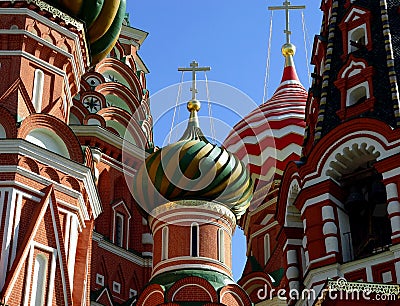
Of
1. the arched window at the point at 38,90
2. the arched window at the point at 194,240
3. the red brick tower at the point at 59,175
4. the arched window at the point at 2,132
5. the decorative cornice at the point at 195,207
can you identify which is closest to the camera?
the red brick tower at the point at 59,175

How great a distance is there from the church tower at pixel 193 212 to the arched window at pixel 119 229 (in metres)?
1.15

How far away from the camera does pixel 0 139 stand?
45.8 ft

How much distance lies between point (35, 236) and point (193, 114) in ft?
25.4

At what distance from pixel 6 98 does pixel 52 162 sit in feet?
4.10

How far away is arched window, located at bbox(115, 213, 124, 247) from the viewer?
780 inches

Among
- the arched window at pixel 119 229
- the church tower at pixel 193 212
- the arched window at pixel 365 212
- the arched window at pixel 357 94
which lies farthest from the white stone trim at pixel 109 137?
the arched window at pixel 365 212

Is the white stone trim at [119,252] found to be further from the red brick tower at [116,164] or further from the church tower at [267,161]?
the church tower at [267,161]

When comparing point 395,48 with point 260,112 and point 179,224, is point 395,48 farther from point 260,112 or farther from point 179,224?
point 260,112

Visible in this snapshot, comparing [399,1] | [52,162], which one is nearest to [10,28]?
[52,162]

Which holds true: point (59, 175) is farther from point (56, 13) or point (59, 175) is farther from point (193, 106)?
point (193, 106)

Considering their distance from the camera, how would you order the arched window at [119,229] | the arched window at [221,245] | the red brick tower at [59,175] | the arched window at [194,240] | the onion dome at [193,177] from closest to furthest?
the red brick tower at [59,175] < the arched window at [194,240] < the arched window at [221,245] < the onion dome at [193,177] < the arched window at [119,229]

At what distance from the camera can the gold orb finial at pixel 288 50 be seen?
26.9m

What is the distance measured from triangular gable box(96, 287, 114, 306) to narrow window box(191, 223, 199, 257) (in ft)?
6.22

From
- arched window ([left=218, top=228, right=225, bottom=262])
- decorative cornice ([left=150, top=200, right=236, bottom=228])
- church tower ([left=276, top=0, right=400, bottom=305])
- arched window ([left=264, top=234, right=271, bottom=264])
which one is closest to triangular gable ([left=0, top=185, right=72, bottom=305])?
church tower ([left=276, top=0, right=400, bottom=305])
